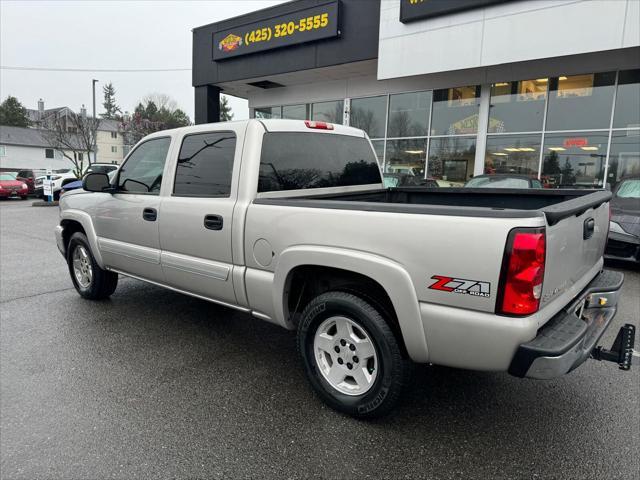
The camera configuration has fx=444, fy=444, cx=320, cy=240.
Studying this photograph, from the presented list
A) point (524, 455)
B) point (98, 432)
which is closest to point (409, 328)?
point (524, 455)

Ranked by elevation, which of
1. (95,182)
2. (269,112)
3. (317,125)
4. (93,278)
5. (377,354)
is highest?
(269,112)

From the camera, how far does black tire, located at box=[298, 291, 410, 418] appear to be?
2.63 m

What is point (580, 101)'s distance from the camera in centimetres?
1202

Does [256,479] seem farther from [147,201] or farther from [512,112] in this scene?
[512,112]

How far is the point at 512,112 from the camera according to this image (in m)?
12.9

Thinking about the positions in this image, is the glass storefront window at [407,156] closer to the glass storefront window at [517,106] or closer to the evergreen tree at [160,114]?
the glass storefront window at [517,106]

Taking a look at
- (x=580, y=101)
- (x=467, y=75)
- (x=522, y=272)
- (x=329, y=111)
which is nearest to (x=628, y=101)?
(x=580, y=101)

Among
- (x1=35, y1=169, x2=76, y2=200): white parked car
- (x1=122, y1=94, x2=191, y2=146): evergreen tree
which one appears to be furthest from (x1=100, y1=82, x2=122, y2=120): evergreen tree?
(x1=35, y1=169, x2=76, y2=200): white parked car

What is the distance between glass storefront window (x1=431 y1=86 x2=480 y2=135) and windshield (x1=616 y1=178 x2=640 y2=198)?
231 inches

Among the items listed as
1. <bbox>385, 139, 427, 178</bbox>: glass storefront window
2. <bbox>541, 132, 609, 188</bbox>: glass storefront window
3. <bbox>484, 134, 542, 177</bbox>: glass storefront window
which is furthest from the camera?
<bbox>385, 139, 427, 178</bbox>: glass storefront window

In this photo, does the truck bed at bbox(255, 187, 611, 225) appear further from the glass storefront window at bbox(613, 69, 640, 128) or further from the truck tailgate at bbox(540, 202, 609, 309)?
the glass storefront window at bbox(613, 69, 640, 128)

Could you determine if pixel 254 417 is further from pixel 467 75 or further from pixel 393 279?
pixel 467 75

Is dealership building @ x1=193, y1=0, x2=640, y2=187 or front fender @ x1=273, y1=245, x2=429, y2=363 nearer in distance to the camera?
front fender @ x1=273, y1=245, x2=429, y2=363

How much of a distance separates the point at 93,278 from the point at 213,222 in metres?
2.51
